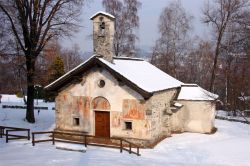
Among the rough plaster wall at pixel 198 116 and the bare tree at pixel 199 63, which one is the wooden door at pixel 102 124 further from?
the bare tree at pixel 199 63

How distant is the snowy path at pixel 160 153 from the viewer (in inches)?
623

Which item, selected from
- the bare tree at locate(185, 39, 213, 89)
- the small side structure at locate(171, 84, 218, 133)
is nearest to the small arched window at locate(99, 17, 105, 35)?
the small side structure at locate(171, 84, 218, 133)

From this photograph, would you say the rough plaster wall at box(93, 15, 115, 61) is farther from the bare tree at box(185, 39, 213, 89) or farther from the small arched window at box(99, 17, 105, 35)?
the bare tree at box(185, 39, 213, 89)

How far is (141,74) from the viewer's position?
23.8 m

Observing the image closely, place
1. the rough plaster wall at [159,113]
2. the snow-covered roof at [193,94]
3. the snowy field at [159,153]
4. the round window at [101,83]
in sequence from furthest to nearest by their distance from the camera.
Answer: the snow-covered roof at [193,94] < the round window at [101,83] < the rough plaster wall at [159,113] < the snowy field at [159,153]

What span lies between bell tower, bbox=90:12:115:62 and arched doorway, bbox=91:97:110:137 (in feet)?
8.59

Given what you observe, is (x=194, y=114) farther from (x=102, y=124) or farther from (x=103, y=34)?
(x=103, y=34)

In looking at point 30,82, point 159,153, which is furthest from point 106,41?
point 30,82

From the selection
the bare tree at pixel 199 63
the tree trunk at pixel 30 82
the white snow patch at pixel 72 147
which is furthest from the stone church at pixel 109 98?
the bare tree at pixel 199 63

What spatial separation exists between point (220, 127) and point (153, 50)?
1573cm

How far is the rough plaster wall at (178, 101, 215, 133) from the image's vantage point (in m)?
26.0

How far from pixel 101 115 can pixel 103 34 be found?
4.94 m

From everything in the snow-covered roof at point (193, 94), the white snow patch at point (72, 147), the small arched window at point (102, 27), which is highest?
the small arched window at point (102, 27)

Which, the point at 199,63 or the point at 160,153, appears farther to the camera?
the point at 199,63
